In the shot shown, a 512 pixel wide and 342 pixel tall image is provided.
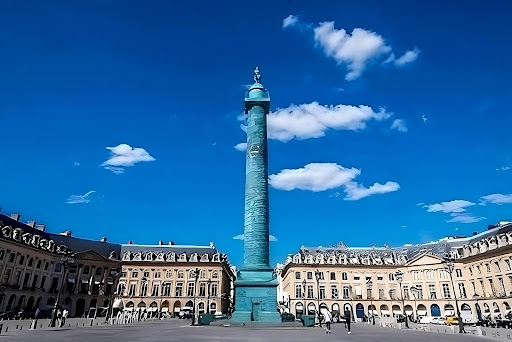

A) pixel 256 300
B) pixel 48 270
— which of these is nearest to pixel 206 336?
pixel 256 300

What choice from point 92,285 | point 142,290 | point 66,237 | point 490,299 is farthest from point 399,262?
point 66,237

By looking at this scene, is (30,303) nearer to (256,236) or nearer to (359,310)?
(256,236)

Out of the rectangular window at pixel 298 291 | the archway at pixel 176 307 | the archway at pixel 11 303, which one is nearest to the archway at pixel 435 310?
the rectangular window at pixel 298 291

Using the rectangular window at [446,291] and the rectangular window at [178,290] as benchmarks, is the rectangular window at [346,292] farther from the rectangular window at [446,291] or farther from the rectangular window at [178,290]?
the rectangular window at [178,290]

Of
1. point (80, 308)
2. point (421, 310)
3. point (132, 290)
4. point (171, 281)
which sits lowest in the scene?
point (80, 308)

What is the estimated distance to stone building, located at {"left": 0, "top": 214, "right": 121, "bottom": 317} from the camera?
52.5 metres

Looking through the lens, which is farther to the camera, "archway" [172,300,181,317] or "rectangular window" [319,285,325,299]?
"rectangular window" [319,285,325,299]

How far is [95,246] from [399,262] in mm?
61596

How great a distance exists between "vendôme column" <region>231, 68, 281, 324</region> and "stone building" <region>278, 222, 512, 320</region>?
2564 centimetres

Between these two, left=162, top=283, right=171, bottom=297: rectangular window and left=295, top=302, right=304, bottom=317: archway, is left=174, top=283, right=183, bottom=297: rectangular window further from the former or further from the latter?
left=295, top=302, right=304, bottom=317: archway

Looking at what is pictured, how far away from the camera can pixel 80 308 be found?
68000 millimetres

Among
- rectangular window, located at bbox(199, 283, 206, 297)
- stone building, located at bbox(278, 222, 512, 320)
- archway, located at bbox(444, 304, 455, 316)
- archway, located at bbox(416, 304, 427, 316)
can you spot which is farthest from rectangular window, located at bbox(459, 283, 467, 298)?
rectangular window, located at bbox(199, 283, 206, 297)

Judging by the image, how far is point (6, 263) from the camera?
51562 millimetres

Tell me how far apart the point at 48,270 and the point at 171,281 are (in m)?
21.5
